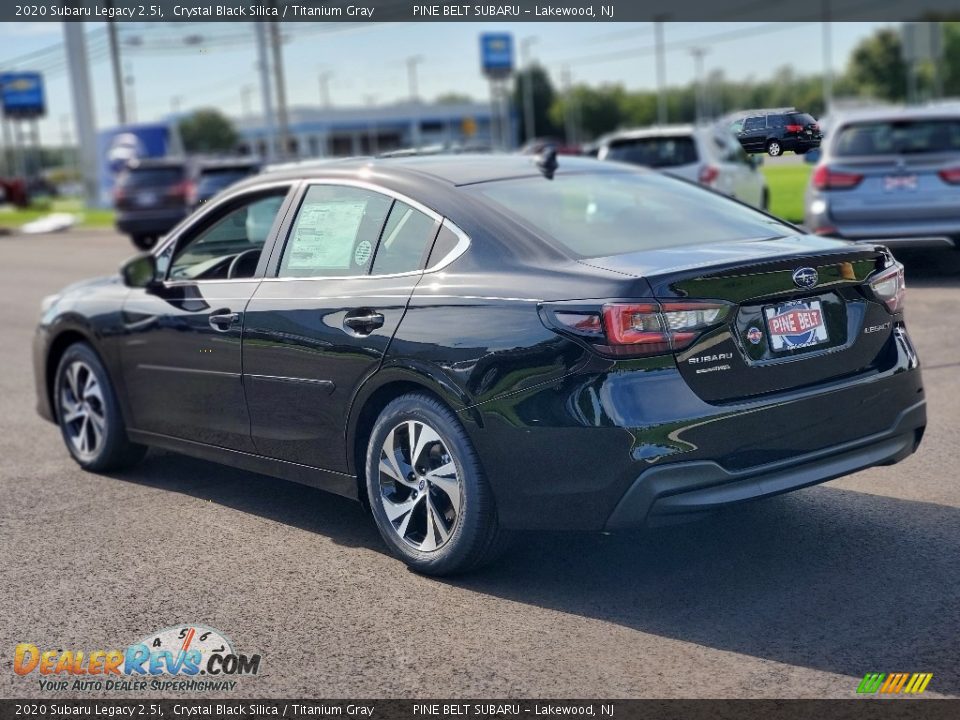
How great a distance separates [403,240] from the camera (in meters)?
5.21

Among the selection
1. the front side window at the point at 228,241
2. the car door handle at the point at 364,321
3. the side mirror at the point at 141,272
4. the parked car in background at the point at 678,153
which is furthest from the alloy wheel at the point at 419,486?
the parked car in background at the point at 678,153

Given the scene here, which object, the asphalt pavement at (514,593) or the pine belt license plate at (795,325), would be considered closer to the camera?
the asphalt pavement at (514,593)

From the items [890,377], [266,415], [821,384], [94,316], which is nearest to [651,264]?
[821,384]

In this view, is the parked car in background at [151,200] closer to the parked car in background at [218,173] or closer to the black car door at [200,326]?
the parked car in background at [218,173]

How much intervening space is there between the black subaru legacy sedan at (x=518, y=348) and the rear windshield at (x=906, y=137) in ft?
23.5

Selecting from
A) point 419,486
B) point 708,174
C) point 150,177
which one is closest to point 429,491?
point 419,486

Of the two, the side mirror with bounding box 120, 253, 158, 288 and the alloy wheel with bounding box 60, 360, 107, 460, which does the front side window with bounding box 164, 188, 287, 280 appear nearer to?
the side mirror with bounding box 120, 253, 158, 288

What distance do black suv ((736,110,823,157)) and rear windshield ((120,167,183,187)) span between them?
917 inches

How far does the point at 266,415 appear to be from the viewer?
5586mm

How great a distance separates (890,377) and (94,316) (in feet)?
12.9

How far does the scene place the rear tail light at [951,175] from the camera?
12008mm

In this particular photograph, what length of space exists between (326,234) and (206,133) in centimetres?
13583

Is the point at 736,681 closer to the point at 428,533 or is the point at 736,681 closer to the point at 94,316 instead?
the point at 428,533

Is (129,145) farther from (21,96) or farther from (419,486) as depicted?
(419,486)
